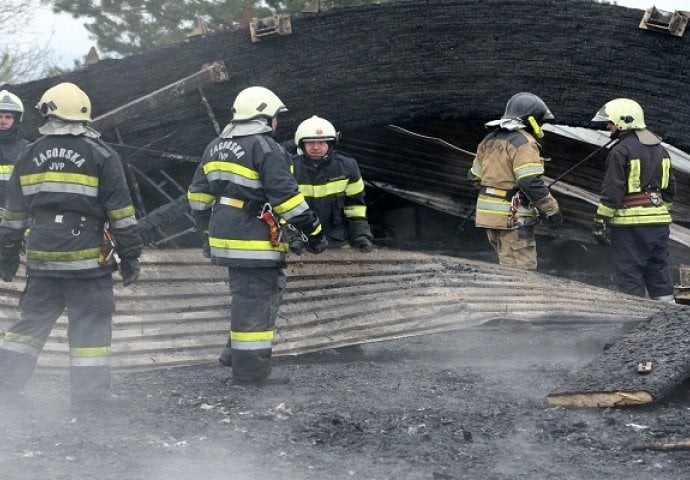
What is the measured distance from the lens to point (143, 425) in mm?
5438

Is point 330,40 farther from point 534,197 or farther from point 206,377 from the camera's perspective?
point 206,377

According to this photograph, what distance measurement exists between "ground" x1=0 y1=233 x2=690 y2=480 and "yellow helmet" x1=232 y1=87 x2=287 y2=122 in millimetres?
1736

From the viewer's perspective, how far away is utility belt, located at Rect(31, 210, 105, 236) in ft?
18.9

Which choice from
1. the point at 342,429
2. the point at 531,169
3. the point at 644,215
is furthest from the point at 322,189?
the point at 342,429

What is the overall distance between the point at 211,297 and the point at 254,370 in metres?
1.35

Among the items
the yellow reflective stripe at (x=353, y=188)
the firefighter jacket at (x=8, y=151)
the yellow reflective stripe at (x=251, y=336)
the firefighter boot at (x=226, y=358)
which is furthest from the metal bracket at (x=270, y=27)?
the yellow reflective stripe at (x=251, y=336)

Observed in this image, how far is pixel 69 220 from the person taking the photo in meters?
5.75

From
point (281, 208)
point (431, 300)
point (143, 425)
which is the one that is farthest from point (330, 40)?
point (143, 425)

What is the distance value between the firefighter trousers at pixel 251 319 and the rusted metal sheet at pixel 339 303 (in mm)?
712

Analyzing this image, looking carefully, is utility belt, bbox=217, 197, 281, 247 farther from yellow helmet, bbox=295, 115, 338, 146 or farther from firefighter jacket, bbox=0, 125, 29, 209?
firefighter jacket, bbox=0, 125, 29, 209

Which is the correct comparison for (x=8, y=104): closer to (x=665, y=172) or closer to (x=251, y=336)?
(x=251, y=336)

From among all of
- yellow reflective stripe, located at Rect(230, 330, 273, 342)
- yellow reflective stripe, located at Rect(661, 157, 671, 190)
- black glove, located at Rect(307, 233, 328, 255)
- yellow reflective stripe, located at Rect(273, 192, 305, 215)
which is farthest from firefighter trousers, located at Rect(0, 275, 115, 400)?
yellow reflective stripe, located at Rect(661, 157, 671, 190)

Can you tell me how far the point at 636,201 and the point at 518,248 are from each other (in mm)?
1109

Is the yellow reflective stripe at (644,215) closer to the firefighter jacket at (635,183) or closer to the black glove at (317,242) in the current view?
the firefighter jacket at (635,183)
